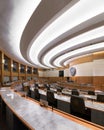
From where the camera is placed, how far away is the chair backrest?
2968 mm

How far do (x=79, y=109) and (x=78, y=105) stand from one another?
9cm

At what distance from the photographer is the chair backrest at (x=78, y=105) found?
2.97 m

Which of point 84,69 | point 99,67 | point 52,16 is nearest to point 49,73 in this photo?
point 84,69

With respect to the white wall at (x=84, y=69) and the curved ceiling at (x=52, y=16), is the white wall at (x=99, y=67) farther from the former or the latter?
the curved ceiling at (x=52, y=16)

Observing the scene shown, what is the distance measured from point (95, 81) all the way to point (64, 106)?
8308 millimetres

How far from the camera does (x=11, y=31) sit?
18.7ft

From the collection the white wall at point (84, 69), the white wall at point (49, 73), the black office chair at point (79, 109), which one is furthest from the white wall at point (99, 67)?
the white wall at point (49, 73)

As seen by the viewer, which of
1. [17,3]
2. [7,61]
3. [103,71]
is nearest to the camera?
[17,3]

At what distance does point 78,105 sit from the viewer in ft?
10.0

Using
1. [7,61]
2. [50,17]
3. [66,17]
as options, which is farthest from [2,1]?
[7,61]

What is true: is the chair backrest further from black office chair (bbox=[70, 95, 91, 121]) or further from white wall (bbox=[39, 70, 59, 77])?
white wall (bbox=[39, 70, 59, 77])

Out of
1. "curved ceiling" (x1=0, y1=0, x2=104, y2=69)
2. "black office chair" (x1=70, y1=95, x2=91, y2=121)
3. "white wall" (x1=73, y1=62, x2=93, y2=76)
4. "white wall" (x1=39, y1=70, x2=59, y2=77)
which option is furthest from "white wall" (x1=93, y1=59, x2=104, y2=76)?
"white wall" (x1=39, y1=70, x2=59, y2=77)

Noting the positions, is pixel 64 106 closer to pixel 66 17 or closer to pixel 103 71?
pixel 66 17

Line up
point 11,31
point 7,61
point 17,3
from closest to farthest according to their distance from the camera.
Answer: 1. point 17,3
2. point 11,31
3. point 7,61
